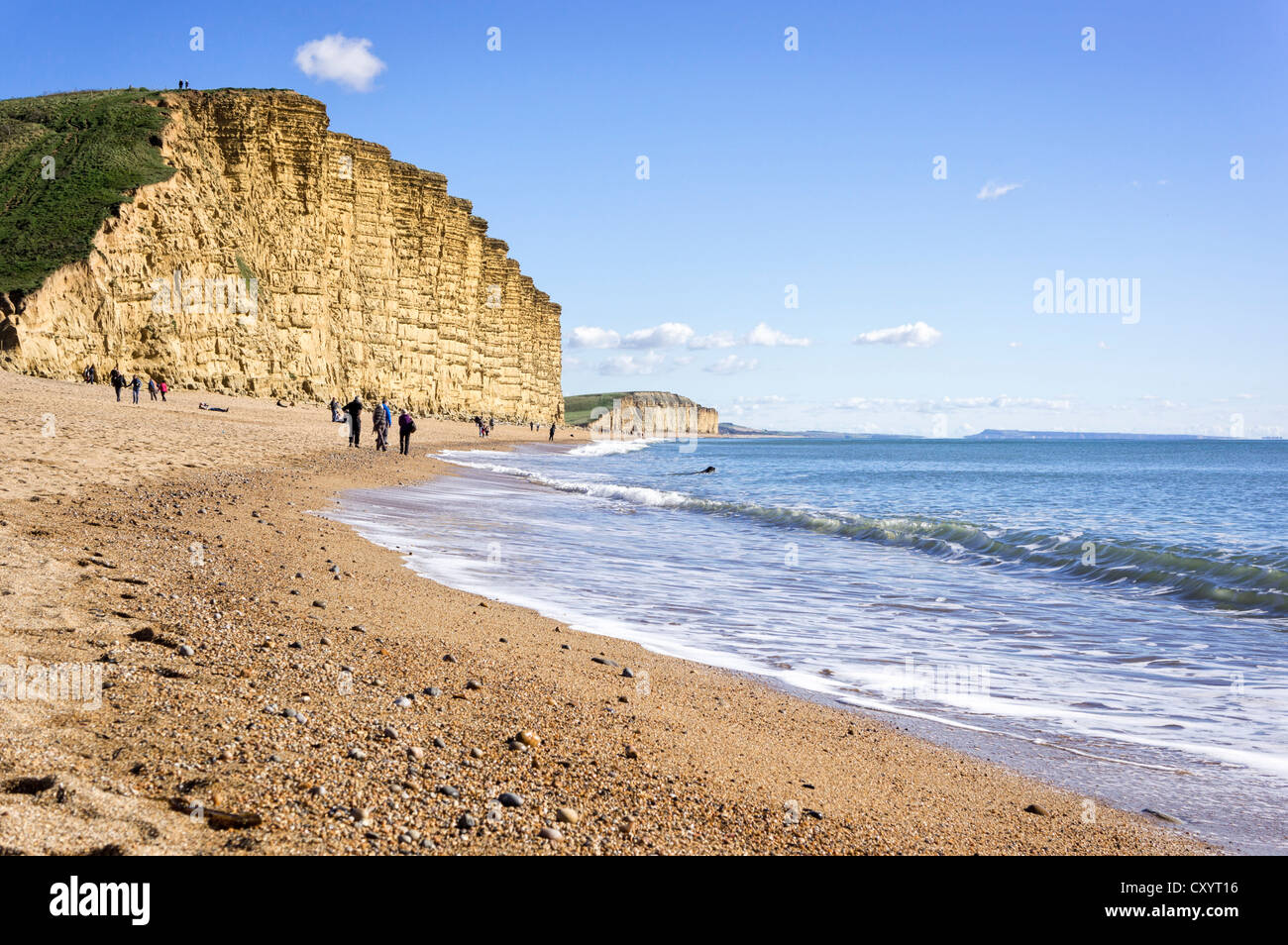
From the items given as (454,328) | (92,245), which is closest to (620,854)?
(92,245)

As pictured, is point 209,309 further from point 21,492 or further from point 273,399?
point 21,492

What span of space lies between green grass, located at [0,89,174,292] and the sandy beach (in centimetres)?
3391

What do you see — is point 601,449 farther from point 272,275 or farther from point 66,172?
point 66,172

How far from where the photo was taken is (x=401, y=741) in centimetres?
375

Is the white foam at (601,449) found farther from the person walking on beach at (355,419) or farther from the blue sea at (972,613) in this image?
the blue sea at (972,613)

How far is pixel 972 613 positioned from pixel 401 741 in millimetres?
7595

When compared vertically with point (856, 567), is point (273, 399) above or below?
above

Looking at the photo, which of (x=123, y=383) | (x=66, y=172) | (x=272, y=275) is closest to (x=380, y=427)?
(x=123, y=383)

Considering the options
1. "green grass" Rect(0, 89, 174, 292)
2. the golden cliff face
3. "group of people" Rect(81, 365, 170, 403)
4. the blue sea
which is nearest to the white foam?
the golden cliff face

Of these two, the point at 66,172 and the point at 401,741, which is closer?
the point at 401,741

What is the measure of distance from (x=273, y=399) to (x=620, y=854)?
1766 inches

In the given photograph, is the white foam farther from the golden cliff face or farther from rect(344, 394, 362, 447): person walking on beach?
rect(344, 394, 362, 447): person walking on beach

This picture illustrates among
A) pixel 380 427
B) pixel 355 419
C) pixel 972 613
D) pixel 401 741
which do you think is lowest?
pixel 972 613

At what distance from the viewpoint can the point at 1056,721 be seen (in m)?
5.62
